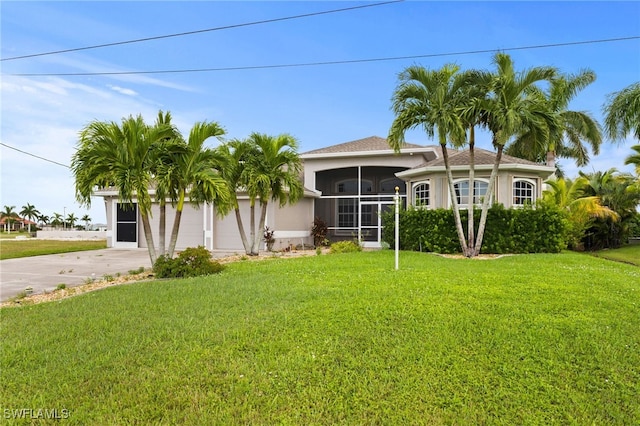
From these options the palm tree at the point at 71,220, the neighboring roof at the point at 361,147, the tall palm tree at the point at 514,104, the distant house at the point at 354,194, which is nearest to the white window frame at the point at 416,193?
the distant house at the point at 354,194

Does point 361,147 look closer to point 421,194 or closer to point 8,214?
point 421,194

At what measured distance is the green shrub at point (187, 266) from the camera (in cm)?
981

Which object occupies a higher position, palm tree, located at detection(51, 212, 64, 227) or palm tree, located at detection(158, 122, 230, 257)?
palm tree, located at detection(158, 122, 230, 257)

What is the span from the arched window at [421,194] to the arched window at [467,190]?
1.26 meters

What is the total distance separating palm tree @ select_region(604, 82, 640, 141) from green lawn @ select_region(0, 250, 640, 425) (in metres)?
9.38

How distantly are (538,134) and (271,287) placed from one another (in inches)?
439

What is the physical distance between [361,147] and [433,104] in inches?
308

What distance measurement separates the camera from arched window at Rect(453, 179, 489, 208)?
639 inches

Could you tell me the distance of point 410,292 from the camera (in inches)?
254

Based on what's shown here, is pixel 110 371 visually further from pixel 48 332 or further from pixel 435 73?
pixel 435 73

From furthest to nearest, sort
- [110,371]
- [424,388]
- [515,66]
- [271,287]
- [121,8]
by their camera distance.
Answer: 1. [515,66]
2. [121,8]
3. [271,287]
4. [110,371]
5. [424,388]

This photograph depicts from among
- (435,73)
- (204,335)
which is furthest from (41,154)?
(204,335)

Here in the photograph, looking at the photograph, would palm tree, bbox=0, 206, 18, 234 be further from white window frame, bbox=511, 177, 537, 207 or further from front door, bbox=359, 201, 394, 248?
white window frame, bbox=511, 177, 537, 207

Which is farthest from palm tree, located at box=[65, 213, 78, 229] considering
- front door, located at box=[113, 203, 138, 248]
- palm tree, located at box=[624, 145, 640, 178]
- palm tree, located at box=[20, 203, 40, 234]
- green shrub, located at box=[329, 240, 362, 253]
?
palm tree, located at box=[624, 145, 640, 178]
